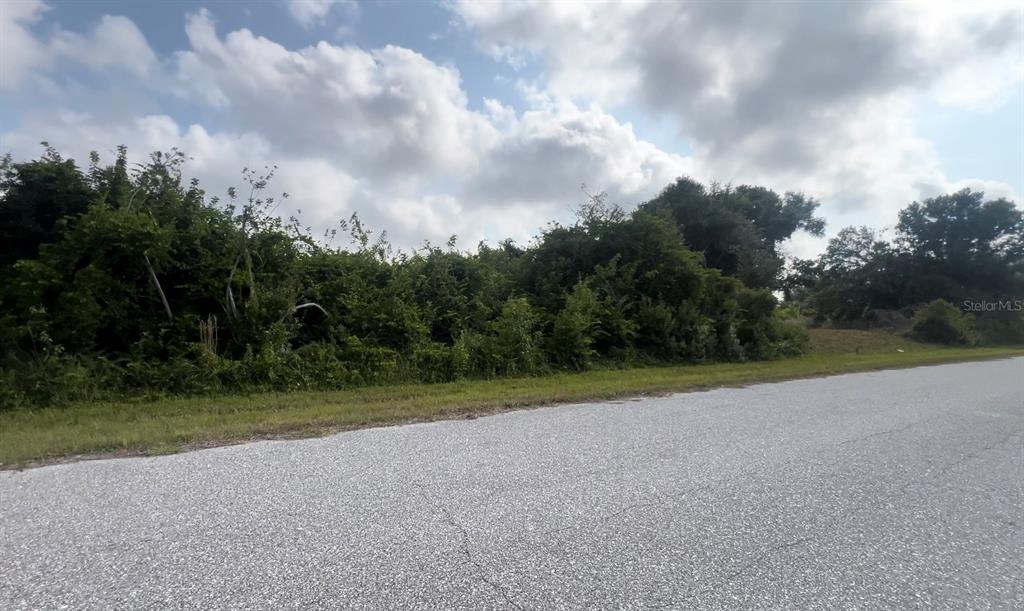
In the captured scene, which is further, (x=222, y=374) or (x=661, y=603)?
(x=222, y=374)

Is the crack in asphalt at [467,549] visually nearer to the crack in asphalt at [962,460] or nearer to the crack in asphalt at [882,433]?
the crack in asphalt at [962,460]

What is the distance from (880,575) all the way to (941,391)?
1068 cm

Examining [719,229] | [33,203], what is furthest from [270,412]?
[719,229]

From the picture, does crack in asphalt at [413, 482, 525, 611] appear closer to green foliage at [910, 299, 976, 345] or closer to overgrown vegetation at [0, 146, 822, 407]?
overgrown vegetation at [0, 146, 822, 407]

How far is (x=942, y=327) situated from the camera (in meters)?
34.6

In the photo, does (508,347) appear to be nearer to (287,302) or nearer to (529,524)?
(287,302)

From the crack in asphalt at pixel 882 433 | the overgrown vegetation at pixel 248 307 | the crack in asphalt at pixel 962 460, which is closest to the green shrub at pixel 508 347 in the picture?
the overgrown vegetation at pixel 248 307

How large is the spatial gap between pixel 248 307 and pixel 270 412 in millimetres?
4307

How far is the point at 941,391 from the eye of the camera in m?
11.5

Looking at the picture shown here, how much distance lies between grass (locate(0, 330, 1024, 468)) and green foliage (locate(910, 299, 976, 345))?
2849 centimetres

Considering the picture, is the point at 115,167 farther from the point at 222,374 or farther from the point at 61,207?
the point at 222,374

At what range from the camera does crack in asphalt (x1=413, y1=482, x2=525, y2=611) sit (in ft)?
9.70

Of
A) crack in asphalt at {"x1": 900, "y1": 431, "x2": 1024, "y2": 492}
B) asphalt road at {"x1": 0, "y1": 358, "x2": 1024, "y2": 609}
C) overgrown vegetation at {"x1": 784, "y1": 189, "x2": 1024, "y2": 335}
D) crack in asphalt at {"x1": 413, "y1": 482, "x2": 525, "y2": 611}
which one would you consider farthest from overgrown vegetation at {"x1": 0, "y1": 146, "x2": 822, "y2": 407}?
overgrown vegetation at {"x1": 784, "y1": 189, "x2": 1024, "y2": 335}

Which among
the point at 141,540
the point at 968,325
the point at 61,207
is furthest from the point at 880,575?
the point at 968,325
